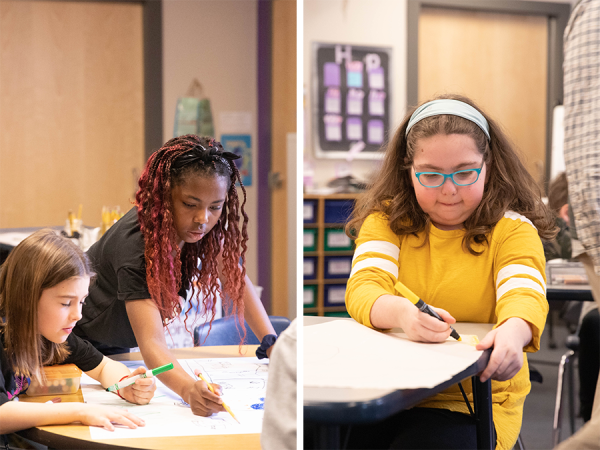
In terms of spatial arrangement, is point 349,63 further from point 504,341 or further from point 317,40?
Answer: point 504,341

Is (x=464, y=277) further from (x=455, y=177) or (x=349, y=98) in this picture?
(x=349, y=98)

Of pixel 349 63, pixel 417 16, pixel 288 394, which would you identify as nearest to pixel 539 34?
pixel 417 16

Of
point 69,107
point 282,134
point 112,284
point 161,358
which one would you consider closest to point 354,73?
point 282,134

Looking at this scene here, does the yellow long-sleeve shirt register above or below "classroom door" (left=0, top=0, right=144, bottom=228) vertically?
below

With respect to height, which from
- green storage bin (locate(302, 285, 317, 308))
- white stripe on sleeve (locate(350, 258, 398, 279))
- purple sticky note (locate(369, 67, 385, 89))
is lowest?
green storage bin (locate(302, 285, 317, 308))

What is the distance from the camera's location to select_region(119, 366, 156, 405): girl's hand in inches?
31.9

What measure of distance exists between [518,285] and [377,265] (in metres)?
0.23

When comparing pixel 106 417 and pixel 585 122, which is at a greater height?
pixel 585 122

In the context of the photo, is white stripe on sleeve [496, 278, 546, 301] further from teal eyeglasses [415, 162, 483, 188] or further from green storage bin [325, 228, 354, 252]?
green storage bin [325, 228, 354, 252]

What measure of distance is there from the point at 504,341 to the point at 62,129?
2.89m

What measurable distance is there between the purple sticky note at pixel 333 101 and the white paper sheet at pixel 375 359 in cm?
259

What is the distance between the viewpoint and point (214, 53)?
121 inches

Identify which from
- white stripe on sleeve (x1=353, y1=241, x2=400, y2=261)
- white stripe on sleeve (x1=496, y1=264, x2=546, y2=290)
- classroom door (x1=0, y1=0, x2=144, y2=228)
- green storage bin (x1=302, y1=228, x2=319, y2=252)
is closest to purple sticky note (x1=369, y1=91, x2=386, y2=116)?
green storage bin (x1=302, y1=228, x2=319, y2=252)

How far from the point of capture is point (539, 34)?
3445mm
